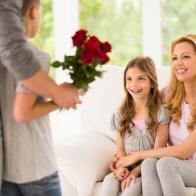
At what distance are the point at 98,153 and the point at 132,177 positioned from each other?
12.5 inches

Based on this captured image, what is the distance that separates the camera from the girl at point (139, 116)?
2600 millimetres

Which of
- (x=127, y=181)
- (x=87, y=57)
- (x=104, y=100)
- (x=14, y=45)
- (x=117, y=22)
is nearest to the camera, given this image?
(x=14, y=45)

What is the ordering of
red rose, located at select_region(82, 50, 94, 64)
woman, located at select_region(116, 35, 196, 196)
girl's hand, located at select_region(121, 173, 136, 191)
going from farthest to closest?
girl's hand, located at select_region(121, 173, 136, 191) → woman, located at select_region(116, 35, 196, 196) → red rose, located at select_region(82, 50, 94, 64)

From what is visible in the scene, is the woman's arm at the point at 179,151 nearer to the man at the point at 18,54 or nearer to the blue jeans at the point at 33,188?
the blue jeans at the point at 33,188

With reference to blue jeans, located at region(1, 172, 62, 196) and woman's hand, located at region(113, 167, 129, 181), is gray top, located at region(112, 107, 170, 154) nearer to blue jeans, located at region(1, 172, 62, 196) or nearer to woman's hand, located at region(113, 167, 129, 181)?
woman's hand, located at region(113, 167, 129, 181)

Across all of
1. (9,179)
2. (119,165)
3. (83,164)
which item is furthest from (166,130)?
(9,179)

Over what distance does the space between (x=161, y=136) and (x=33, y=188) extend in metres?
1.26

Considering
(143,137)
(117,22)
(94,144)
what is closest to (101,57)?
(143,137)

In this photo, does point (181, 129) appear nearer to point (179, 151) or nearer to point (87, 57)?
point (179, 151)

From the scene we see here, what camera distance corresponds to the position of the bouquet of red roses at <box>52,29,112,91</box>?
4.46 ft

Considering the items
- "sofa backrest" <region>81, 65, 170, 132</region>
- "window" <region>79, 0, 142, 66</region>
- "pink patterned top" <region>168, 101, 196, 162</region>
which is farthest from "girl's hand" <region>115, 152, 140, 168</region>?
"window" <region>79, 0, 142, 66</region>

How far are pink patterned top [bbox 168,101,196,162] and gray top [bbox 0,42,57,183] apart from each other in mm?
1296

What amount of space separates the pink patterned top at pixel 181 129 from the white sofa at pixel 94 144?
1.25 ft

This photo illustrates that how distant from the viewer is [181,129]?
2580 mm
